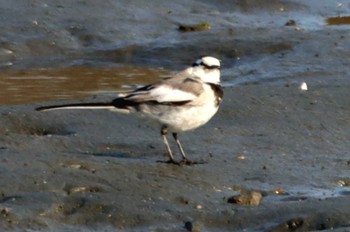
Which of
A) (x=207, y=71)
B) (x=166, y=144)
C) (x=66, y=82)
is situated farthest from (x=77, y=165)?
(x=66, y=82)

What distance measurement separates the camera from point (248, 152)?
9.21 m

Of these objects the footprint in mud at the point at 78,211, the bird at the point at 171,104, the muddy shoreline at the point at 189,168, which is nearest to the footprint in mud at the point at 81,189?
the muddy shoreline at the point at 189,168

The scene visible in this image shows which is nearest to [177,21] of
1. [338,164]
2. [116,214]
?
[338,164]

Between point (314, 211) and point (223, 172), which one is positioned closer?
point (314, 211)

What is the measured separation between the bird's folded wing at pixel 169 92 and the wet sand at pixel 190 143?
0.49 metres

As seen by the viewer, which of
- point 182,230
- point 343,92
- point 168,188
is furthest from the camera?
point 343,92

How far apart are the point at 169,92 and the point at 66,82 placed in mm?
4053

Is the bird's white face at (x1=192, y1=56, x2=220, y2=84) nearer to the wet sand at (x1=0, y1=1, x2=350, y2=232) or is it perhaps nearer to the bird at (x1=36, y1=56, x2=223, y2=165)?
the bird at (x1=36, y1=56, x2=223, y2=165)

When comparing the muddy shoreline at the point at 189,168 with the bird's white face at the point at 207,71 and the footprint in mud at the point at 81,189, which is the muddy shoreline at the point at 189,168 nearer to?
the footprint in mud at the point at 81,189

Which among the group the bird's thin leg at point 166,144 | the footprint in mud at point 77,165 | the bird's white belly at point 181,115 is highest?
the bird's white belly at point 181,115

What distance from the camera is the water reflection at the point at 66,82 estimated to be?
1152 cm

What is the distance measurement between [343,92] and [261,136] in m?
1.65

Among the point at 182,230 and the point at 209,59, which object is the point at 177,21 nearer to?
the point at 209,59

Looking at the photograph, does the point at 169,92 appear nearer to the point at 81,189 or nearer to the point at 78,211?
the point at 81,189
